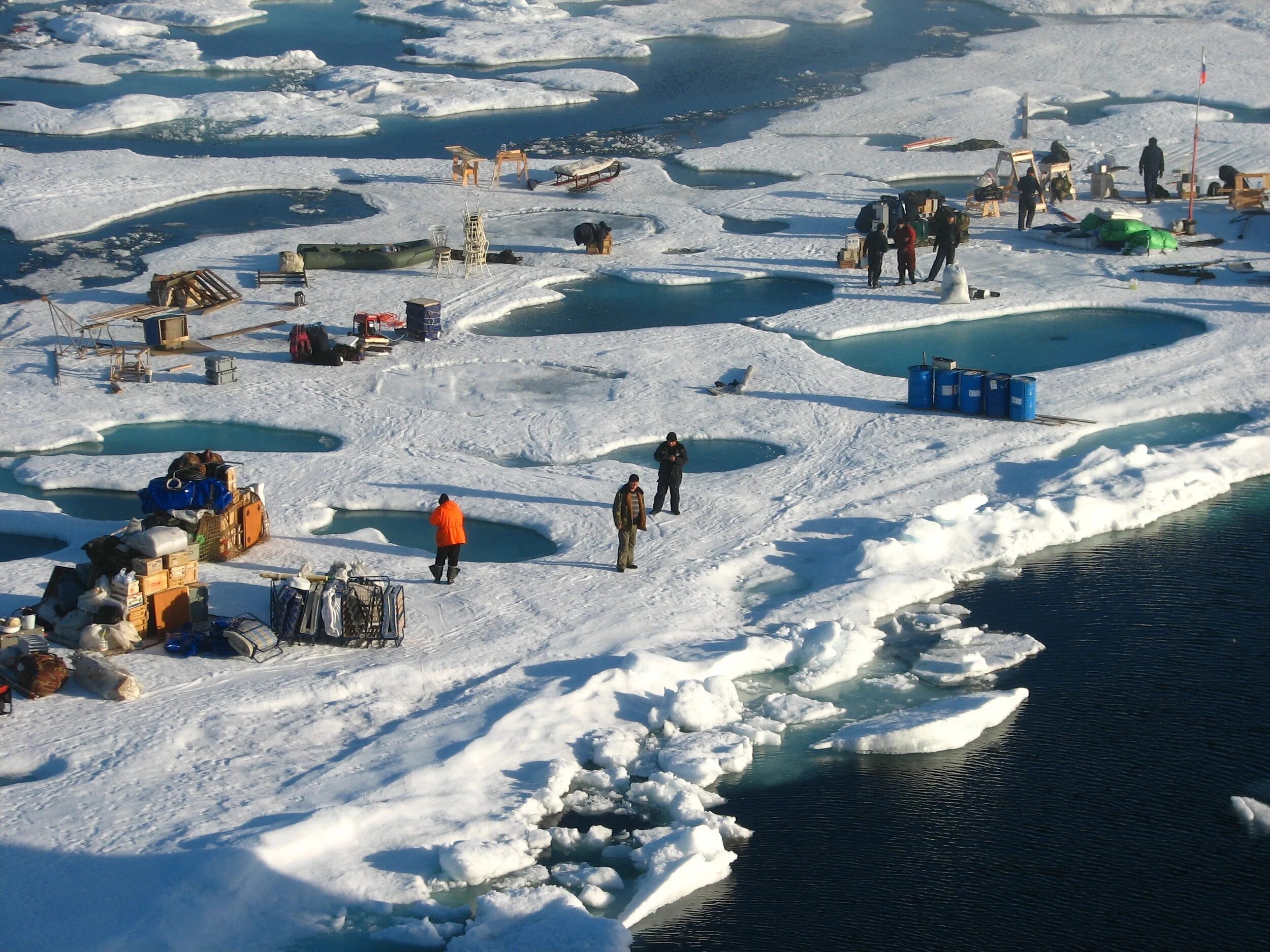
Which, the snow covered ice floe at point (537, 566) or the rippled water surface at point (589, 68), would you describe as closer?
the snow covered ice floe at point (537, 566)

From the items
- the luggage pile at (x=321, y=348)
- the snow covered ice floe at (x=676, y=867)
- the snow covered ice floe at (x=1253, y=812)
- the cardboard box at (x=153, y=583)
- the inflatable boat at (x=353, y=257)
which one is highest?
the inflatable boat at (x=353, y=257)

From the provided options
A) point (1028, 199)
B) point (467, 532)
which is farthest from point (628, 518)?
point (1028, 199)

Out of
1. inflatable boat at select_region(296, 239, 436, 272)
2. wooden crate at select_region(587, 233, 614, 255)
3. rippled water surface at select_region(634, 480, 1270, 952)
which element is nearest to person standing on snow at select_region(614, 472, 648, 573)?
rippled water surface at select_region(634, 480, 1270, 952)

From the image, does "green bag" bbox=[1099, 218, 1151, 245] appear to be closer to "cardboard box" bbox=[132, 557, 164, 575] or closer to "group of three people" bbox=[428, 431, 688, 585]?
"group of three people" bbox=[428, 431, 688, 585]

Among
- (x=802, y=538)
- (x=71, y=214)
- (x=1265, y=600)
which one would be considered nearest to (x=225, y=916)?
(x=802, y=538)

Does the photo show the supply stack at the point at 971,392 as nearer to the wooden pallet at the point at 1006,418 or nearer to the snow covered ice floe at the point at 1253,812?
the wooden pallet at the point at 1006,418

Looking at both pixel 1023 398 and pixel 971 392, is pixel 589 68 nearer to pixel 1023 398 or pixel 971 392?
pixel 971 392

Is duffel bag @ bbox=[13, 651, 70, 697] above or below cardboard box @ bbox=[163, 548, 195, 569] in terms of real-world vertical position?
below

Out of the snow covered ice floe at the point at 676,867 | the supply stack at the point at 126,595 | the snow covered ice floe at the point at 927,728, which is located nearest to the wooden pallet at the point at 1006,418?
the snow covered ice floe at the point at 927,728
